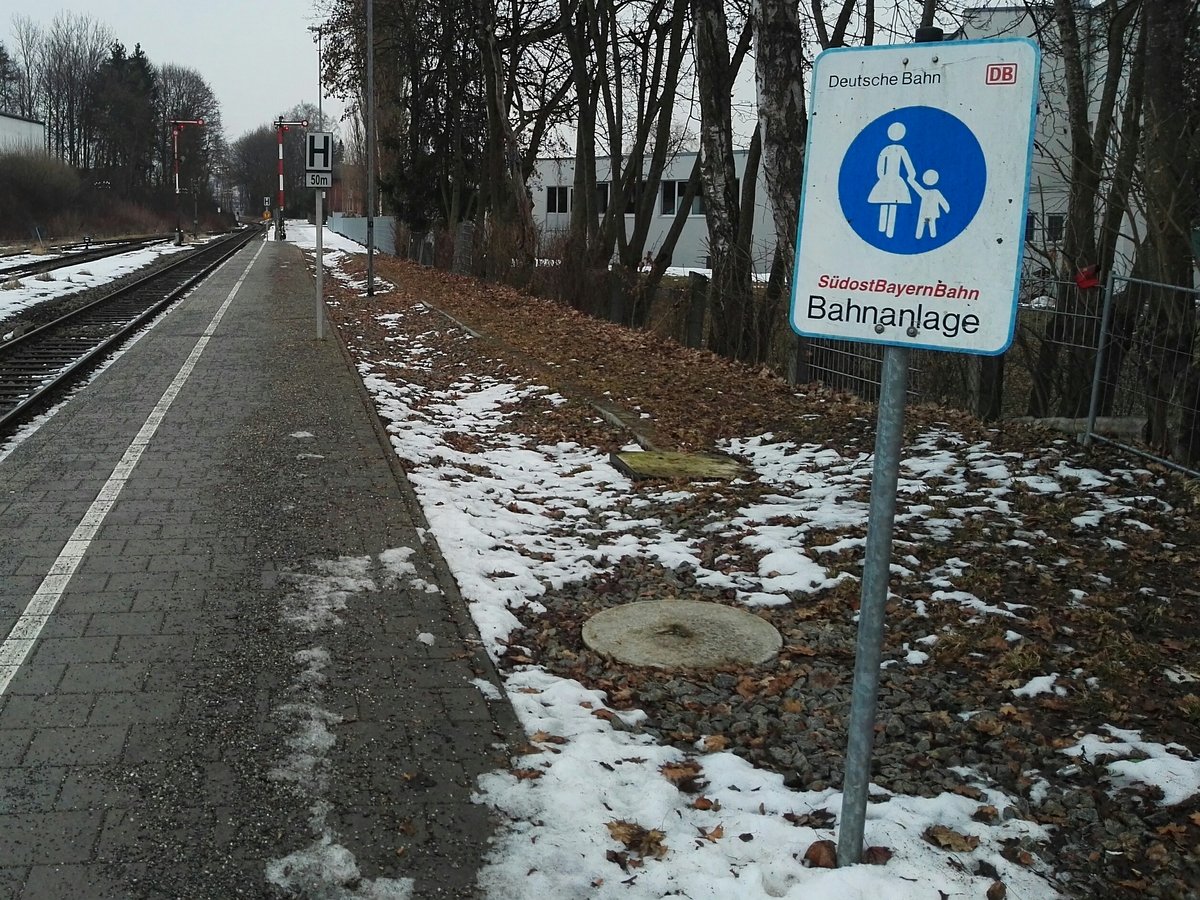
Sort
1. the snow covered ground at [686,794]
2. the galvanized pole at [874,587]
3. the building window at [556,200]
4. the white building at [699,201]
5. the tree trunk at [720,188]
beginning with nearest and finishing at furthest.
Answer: the galvanized pole at [874,587], the snow covered ground at [686,794], the white building at [699,201], the tree trunk at [720,188], the building window at [556,200]

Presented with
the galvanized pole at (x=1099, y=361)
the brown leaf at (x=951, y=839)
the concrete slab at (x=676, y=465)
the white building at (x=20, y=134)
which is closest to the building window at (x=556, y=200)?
the white building at (x=20, y=134)

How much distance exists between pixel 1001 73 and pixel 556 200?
173ft

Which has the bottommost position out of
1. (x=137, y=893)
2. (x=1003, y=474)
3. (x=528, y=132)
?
(x=137, y=893)

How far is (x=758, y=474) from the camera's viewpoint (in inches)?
335

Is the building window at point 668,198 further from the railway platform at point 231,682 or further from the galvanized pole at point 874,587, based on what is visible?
the galvanized pole at point 874,587

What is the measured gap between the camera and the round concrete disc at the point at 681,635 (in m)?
5.04

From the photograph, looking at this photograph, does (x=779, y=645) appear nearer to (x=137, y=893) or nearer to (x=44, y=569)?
(x=137, y=893)

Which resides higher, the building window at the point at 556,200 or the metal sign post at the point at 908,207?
the building window at the point at 556,200

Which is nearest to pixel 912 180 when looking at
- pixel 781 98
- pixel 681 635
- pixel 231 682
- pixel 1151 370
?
pixel 681 635

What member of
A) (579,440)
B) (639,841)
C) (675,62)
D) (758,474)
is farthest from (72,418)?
(675,62)

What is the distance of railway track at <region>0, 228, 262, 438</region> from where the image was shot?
11133 mm

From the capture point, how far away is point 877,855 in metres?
3.38

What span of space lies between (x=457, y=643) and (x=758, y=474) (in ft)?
13.0

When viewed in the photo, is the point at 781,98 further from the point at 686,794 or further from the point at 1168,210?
the point at 686,794
